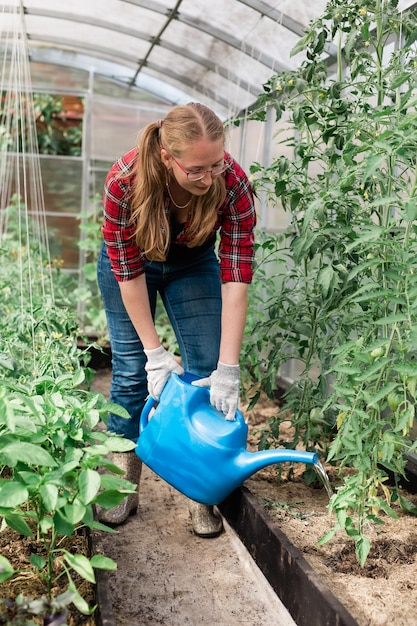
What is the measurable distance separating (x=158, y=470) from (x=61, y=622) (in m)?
0.83

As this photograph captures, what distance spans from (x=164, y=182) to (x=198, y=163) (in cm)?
19

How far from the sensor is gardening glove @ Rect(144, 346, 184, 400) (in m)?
1.95

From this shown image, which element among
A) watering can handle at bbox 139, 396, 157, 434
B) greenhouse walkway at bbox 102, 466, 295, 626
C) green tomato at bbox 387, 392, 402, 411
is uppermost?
green tomato at bbox 387, 392, 402, 411

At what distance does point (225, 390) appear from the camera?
1894 millimetres

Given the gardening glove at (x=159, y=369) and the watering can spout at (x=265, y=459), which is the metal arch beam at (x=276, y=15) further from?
the watering can spout at (x=265, y=459)

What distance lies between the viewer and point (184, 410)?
1.85 m

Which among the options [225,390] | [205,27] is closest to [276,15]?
[205,27]

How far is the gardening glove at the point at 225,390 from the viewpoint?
1.88 m

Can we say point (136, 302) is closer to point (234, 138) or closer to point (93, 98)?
point (234, 138)

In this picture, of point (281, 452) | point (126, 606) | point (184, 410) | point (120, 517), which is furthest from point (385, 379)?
point (120, 517)

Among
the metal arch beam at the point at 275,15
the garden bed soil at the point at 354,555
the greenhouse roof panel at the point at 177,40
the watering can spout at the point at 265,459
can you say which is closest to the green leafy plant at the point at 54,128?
the greenhouse roof panel at the point at 177,40

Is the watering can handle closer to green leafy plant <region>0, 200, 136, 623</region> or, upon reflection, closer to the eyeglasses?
green leafy plant <region>0, 200, 136, 623</region>

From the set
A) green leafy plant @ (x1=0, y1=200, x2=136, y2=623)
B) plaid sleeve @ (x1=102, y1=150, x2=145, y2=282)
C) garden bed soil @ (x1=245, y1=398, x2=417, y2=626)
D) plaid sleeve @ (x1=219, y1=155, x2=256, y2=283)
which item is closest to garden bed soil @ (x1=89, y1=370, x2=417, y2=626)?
garden bed soil @ (x1=245, y1=398, x2=417, y2=626)

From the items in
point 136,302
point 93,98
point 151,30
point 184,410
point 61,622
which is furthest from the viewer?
point 93,98
